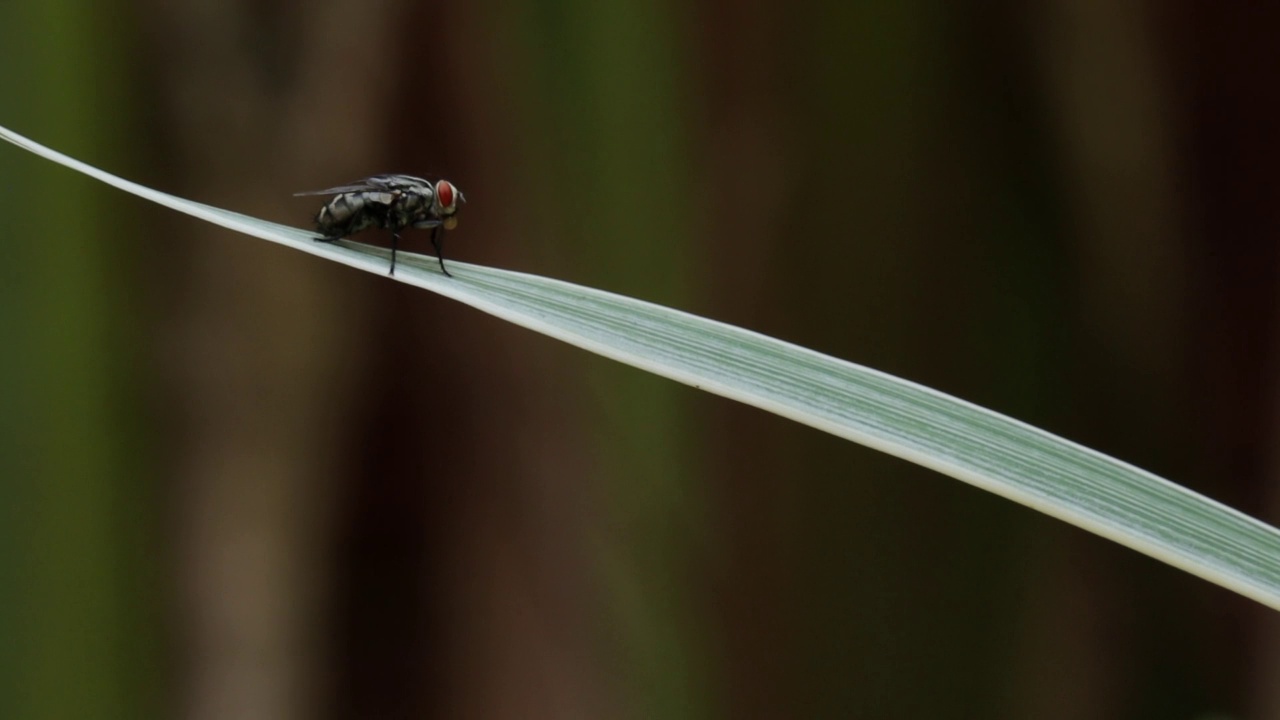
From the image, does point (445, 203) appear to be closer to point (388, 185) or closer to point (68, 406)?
point (388, 185)

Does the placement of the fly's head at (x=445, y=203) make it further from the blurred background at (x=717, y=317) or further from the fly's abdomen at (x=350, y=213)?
the blurred background at (x=717, y=317)

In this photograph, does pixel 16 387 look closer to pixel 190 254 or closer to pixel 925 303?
pixel 190 254

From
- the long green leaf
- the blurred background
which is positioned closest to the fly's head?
the blurred background

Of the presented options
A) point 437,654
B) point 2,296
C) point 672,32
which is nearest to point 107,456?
point 2,296

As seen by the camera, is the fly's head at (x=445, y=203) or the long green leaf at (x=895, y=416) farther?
the fly's head at (x=445, y=203)

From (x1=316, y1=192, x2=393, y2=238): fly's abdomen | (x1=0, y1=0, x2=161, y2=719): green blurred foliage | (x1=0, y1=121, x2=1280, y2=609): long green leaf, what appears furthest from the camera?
(x1=0, y1=0, x2=161, y2=719): green blurred foliage

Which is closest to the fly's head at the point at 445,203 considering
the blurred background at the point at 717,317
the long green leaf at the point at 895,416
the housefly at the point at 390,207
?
the housefly at the point at 390,207

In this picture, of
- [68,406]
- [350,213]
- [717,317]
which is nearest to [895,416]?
[350,213]

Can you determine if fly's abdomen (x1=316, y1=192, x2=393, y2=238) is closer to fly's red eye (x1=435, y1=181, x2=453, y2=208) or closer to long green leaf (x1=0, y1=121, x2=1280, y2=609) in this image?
fly's red eye (x1=435, y1=181, x2=453, y2=208)
